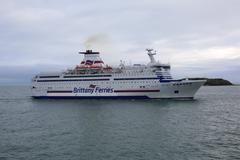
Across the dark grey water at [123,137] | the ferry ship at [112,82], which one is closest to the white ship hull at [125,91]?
the ferry ship at [112,82]

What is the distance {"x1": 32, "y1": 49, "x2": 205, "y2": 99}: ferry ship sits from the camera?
57.4 meters

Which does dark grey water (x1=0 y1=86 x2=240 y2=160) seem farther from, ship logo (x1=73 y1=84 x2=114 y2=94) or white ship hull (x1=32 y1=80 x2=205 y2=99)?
ship logo (x1=73 y1=84 x2=114 y2=94)

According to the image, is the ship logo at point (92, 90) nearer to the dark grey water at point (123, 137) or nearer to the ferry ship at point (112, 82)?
the ferry ship at point (112, 82)

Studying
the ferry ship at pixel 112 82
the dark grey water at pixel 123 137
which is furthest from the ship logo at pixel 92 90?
the dark grey water at pixel 123 137

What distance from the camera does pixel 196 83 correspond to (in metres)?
56.7

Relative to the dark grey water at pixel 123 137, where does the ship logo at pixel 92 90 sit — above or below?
above

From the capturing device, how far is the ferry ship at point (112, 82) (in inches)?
2260

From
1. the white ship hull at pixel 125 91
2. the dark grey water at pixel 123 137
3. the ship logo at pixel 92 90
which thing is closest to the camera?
the dark grey water at pixel 123 137

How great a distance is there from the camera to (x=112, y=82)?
61.7m

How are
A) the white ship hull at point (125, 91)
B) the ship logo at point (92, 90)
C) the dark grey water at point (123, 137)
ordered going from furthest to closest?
the ship logo at point (92, 90)
the white ship hull at point (125, 91)
the dark grey water at point (123, 137)

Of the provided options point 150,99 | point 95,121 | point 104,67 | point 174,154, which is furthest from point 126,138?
point 104,67

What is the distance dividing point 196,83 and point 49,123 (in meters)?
28.7

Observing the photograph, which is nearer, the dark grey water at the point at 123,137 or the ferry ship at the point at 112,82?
the dark grey water at the point at 123,137

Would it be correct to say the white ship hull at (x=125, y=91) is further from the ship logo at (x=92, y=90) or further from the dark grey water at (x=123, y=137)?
the dark grey water at (x=123, y=137)
